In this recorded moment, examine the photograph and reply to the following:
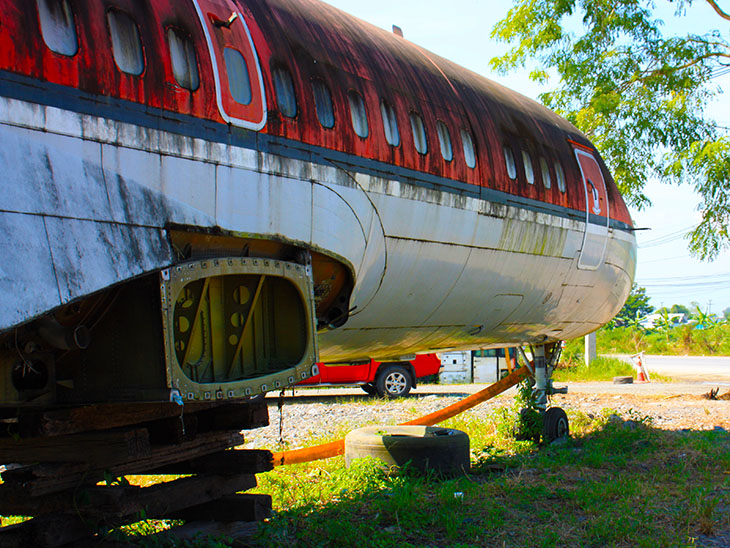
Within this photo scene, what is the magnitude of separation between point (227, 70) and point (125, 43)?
80 centimetres

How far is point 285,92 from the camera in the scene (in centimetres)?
544

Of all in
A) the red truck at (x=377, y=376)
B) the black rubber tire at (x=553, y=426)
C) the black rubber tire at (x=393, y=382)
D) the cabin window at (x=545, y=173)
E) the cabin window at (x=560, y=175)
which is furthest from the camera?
the black rubber tire at (x=393, y=382)

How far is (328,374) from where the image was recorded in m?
17.4

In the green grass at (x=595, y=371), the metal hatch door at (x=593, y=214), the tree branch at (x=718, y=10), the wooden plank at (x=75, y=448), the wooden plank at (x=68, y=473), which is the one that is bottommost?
the green grass at (x=595, y=371)

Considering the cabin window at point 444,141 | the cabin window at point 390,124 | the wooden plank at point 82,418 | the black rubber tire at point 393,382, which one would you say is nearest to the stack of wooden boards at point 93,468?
the wooden plank at point 82,418

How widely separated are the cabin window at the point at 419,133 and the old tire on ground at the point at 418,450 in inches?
138

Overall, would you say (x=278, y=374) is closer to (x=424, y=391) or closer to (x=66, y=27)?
(x=66, y=27)

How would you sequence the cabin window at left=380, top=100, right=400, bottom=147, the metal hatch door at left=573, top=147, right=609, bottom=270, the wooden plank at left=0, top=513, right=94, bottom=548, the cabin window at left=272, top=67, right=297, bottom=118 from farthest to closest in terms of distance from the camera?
the metal hatch door at left=573, top=147, right=609, bottom=270 < the cabin window at left=380, top=100, right=400, bottom=147 < the cabin window at left=272, top=67, right=297, bottom=118 < the wooden plank at left=0, top=513, right=94, bottom=548

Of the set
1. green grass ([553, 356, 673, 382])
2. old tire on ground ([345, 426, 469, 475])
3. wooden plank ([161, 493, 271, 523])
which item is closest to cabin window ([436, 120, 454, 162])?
old tire on ground ([345, 426, 469, 475])

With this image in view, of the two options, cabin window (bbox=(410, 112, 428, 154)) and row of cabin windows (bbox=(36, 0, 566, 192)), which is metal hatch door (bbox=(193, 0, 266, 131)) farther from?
cabin window (bbox=(410, 112, 428, 154))

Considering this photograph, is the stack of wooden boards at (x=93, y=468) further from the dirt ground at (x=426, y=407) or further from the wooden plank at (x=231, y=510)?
the dirt ground at (x=426, y=407)

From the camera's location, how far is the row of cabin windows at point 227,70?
3.98 metres

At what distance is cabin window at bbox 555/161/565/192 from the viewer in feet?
30.9

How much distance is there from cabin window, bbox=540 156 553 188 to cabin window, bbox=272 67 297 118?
4386mm
